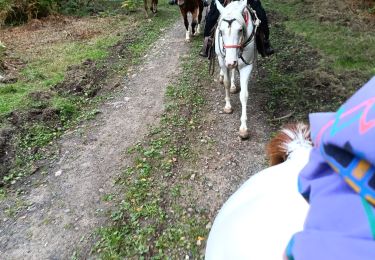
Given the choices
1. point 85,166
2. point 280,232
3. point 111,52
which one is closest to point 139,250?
point 85,166

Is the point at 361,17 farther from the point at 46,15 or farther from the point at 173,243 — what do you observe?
the point at 46,15

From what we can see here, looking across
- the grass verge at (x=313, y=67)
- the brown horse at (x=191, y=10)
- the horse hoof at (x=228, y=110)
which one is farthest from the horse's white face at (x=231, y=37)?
the brown horse at (x=191, y=10)

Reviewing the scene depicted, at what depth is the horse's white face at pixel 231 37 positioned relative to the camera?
165 inches

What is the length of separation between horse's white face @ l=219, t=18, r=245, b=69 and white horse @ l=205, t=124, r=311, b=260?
2.63 meters

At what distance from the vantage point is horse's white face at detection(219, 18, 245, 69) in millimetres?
4195

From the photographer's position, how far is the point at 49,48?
29.7ft

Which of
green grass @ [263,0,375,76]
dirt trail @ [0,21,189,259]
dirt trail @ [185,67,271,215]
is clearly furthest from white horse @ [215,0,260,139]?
green grass @ [263,0,375,76]

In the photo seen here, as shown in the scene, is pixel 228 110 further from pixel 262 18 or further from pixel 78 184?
pixel 78 184

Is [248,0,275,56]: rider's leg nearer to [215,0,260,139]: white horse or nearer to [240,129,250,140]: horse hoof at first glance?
[215,0,260,139]: white horse

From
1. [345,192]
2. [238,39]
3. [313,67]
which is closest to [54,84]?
[238,39]

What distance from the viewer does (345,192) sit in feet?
2.42

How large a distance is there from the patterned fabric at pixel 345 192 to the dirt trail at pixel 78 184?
296 cm

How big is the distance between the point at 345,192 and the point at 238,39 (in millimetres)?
3757

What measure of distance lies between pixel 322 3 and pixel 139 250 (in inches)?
410
